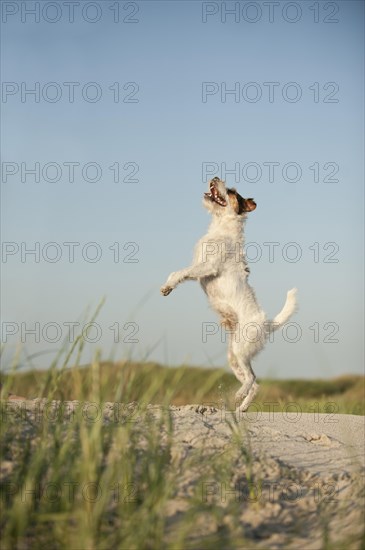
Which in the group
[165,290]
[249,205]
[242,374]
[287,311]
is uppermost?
[249,205]

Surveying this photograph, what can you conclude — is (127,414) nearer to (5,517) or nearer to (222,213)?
(5,517)

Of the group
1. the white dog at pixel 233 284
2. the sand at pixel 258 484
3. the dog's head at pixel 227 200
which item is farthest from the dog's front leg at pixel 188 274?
the sand at pixel 258 484

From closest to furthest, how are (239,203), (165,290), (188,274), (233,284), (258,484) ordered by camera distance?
(258,484) < (165,290) < (188,274) < (233,284) < (239,203)

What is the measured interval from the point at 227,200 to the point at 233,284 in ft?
3.36

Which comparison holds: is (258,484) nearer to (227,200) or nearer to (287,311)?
(287,311)

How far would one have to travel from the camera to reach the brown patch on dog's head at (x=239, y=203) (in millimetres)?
8875

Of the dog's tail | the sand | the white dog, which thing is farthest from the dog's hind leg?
the sand

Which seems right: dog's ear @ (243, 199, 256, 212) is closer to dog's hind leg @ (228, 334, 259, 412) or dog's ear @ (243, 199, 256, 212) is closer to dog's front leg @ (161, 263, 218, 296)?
dog's front leg @ (161, 263, 218, 296)

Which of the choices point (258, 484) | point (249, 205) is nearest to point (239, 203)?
point (249, 205)

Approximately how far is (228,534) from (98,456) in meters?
0.97

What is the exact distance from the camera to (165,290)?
8453 millimetres

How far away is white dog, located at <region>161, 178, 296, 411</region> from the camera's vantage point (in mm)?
8617

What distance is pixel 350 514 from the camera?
17.6ft

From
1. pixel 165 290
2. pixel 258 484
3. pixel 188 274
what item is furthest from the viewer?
pixel 188 274
